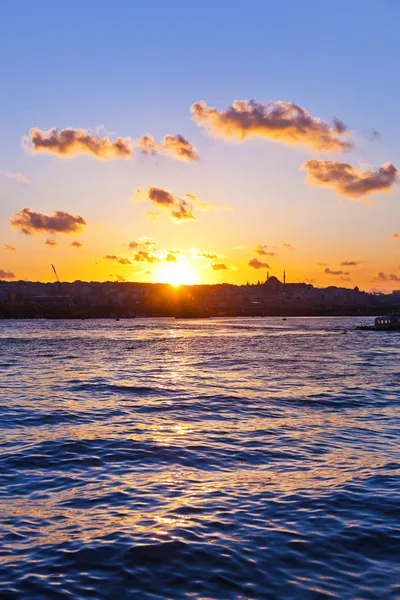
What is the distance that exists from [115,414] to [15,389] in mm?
13411

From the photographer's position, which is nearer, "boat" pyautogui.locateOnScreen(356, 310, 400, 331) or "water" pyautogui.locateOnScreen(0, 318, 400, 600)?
"water" pyautogui.locateOnScreen(0, 318, 400, 600)

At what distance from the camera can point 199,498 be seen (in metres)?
14.8

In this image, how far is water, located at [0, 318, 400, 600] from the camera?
10.2m

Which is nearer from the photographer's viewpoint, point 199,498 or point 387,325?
point 199,498

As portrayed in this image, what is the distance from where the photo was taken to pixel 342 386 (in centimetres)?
4069

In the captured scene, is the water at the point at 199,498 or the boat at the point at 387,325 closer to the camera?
the water at the point at 199,498

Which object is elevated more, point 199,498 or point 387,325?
point 387,325

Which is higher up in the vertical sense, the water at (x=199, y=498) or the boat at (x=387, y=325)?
the boat at (x=387, y=325)

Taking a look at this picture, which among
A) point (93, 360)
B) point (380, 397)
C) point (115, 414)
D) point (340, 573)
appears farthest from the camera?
point (93, 360)

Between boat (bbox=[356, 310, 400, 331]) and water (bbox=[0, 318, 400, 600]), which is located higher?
boat (bbox=[356, 310, 400, 331])

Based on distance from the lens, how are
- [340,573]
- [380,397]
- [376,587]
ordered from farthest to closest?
[380,397] < [340,573] < [376,587]

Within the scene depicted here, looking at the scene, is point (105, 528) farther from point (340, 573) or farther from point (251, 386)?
point (251, 386)

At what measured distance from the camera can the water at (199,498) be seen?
10234mm

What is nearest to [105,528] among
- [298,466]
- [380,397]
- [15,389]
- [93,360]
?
[298,466]
